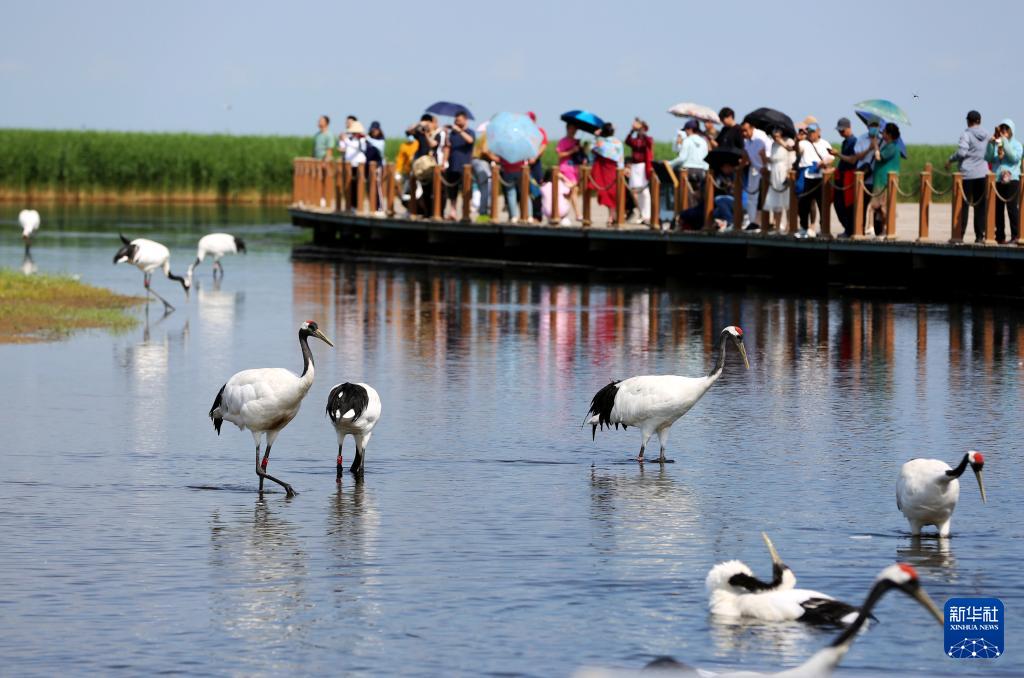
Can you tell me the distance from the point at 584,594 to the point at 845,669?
1.84m

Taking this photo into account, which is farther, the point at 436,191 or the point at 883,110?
the point at 436,191

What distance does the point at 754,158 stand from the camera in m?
30.1

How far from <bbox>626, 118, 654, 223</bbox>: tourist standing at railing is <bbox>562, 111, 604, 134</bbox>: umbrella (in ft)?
2.19

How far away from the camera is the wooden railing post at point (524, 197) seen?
119 feet

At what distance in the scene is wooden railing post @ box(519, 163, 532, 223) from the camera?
119ft

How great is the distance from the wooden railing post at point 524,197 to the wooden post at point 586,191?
3.64ft

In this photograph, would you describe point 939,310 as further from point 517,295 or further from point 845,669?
point 845,669

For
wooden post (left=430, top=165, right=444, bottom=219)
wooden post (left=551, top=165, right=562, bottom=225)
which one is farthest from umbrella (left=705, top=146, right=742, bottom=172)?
wooden post (left=430, top=165, right=444, bottom=219)

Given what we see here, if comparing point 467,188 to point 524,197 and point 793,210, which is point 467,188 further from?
point 793,210

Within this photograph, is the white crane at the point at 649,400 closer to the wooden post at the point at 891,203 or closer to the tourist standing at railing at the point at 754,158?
the wooden post at the point at 891,203

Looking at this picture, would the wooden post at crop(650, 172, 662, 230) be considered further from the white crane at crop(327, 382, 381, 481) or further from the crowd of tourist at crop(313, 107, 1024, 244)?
the white crane at crop(327, 382, 381, 481)

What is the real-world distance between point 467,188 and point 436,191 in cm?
131

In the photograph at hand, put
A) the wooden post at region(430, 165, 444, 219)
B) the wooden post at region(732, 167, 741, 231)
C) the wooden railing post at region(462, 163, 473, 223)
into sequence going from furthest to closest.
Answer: the wooden post at region(430, 165, 444, 219), the wooden railing post at region(462, 163, 473, 223), the wooden post at region(732, 167, 741, 231)

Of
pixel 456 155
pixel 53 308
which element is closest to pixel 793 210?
pixel 456 155
